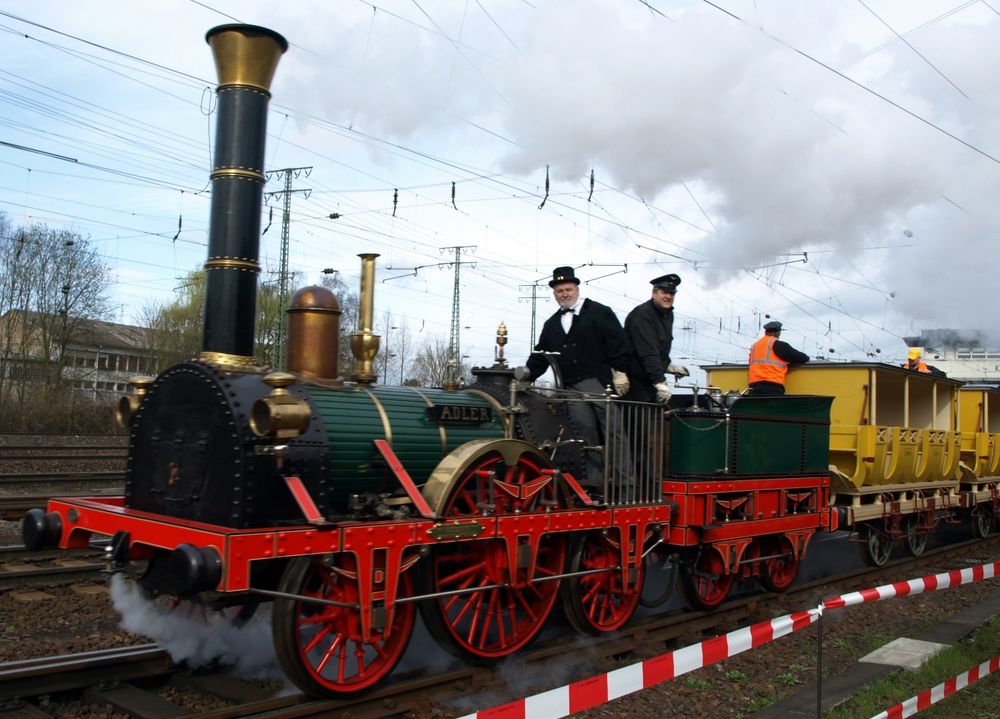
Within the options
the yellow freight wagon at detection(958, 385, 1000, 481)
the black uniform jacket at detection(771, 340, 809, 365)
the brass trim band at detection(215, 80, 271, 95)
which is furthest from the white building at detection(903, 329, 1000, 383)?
the brass trim band at detection(215, 80, 271, 95)

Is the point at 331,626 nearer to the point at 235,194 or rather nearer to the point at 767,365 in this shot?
the point at 235,194

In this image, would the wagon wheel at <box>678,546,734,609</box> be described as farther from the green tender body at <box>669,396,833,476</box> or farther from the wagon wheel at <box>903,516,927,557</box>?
the wagon wheel at <box>903,516,927,557</box>

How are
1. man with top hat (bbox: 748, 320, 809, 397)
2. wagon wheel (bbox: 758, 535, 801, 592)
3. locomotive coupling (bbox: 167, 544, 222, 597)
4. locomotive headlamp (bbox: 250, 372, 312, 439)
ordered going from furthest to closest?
man with top hat (bbox: 748, 320, 809, 397) → wagon wheel (bbox: 758, 535, 801, 592) → locomotive headlamp (bbox: 250, 372, 312, 439) → locomotive coupling (bbox: 167, 544, 222, 597)

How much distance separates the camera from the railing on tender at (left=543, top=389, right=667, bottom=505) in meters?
6.18

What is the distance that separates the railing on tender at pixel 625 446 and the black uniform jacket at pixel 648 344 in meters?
0.29

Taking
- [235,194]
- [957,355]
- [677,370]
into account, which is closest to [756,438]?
[677,370]

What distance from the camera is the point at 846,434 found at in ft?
31.7

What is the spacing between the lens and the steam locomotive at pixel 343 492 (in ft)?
14.3

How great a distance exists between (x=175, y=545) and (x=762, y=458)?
16.9ft

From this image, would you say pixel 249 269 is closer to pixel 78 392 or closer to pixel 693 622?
pixel 693 622

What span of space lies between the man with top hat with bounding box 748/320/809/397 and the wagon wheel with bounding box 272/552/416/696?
5559mm

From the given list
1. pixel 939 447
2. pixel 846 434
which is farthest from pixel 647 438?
pixel 939 447

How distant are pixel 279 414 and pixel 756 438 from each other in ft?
15.6

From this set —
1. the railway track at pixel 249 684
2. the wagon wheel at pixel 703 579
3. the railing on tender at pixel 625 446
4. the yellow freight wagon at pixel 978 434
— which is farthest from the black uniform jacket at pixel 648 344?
the yellow freight wagon at pixel 978 434
